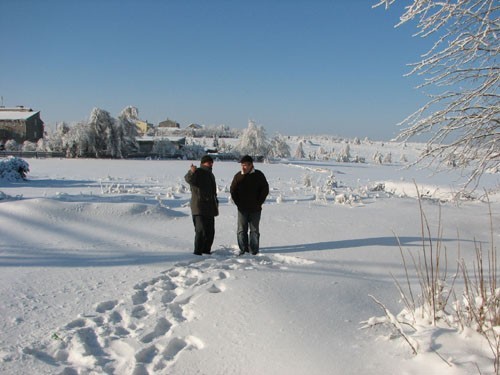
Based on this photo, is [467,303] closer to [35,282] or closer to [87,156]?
[35,282]

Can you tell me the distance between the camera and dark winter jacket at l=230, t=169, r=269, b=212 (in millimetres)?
6648

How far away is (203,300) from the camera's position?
4.15 metres

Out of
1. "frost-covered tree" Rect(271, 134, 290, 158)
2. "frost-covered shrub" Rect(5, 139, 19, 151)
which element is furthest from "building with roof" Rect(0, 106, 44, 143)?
A: "frost-covered tree" Rect(271, 134, 290, 158)

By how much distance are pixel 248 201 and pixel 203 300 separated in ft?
8.93

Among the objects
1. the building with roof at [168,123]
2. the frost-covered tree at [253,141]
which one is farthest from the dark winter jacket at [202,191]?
the building with roof at [168,123]

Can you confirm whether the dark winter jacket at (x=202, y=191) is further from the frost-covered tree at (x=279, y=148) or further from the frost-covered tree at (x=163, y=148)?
the frost-covered tree at (x=279, y=148)

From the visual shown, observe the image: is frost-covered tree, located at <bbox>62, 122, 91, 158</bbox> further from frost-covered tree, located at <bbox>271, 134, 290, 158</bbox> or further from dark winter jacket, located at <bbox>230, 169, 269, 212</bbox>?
dark winter jacket, located at <bbox>230, 169, 269, 212</bbox>

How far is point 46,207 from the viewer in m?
8.66

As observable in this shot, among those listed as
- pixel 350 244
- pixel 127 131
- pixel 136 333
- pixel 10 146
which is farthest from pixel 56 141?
pixel 136 333

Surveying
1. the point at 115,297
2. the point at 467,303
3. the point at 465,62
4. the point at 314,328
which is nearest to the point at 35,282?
the point at 115,297

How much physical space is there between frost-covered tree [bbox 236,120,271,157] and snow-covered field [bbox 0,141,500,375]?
60043 mm

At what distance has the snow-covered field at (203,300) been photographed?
279 centimetres

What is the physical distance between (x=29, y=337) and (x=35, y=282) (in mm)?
1663

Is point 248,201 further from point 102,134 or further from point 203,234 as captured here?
point 102,134
